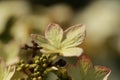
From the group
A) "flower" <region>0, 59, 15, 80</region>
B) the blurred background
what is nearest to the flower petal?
"flower" <region>0, 59, 15, 80</region>

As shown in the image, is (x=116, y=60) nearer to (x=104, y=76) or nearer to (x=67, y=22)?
(x=67, y=22)

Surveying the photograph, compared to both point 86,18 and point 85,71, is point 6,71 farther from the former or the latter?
point 86,18

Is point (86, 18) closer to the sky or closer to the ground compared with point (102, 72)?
closer to the ground

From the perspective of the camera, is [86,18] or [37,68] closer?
[37,68]

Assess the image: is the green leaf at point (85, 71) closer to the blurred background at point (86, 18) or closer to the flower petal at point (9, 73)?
the flower petal at point (9, 73)

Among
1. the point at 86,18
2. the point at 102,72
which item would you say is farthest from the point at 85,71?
the point at 86,18

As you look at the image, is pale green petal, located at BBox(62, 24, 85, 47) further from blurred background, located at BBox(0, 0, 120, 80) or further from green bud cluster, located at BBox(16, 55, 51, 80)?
blurred background, located at BBox(0, 0, 120, 80)

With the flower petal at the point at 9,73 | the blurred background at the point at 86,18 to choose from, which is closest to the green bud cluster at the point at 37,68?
the flower petal at the point at 9,73
